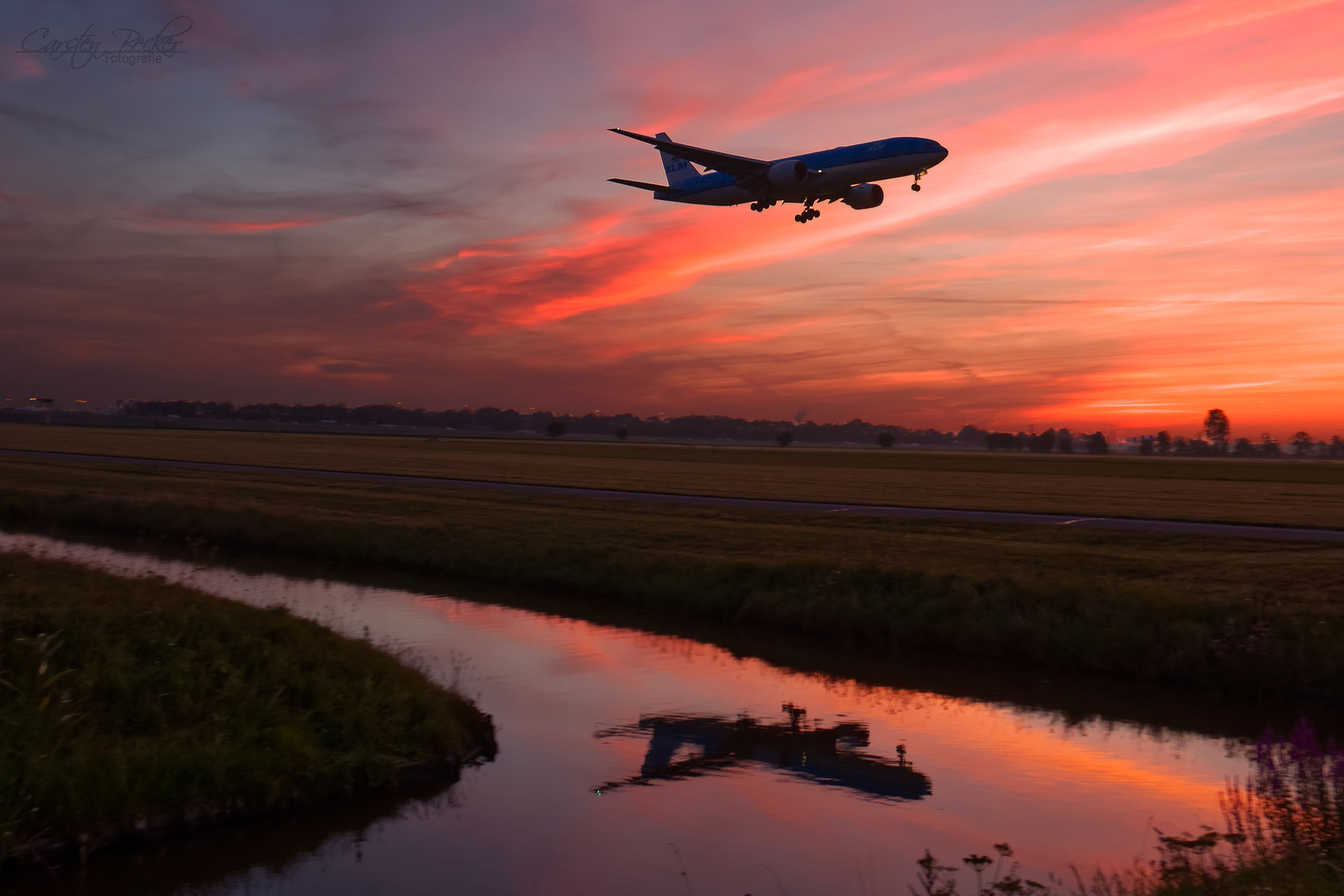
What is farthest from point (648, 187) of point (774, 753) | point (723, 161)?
point (774, 753)

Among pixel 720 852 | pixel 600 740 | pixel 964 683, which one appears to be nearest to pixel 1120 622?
pixel 964 683

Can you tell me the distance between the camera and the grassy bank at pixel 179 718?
1291cm

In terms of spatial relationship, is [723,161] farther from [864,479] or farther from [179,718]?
[864,479]

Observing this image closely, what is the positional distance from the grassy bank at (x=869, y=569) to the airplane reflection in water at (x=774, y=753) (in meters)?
8.57

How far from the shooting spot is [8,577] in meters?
19.7

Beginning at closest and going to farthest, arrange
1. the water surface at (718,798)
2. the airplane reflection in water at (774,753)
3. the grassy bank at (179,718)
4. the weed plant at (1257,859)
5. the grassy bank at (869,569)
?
the weed plant at (1257,859)
the grassy bank at (179,718)
the water surface at (718,798)
the airplane reflection in water at (774,753)
the grassy bank at (869,569)

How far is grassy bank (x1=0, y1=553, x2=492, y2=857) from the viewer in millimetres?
12914

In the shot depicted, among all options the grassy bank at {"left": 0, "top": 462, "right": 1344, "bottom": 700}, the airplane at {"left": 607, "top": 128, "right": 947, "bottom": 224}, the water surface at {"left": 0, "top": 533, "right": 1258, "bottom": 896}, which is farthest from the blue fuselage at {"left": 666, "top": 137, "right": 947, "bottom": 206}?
the water surface at {"left": 0, "top": 533, "right": 1258, "bottom": 896}

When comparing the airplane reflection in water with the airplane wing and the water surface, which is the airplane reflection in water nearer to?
the water surface

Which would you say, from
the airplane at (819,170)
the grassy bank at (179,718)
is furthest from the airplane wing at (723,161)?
the grassy bank at (179,718)

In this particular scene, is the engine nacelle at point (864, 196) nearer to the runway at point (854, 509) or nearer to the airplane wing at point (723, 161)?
the airplane wing at point (723, 161)

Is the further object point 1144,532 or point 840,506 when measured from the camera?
point 840,506

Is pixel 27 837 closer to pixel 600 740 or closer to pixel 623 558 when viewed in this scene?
pixel 600 740

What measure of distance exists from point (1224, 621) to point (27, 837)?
80.7 ft
